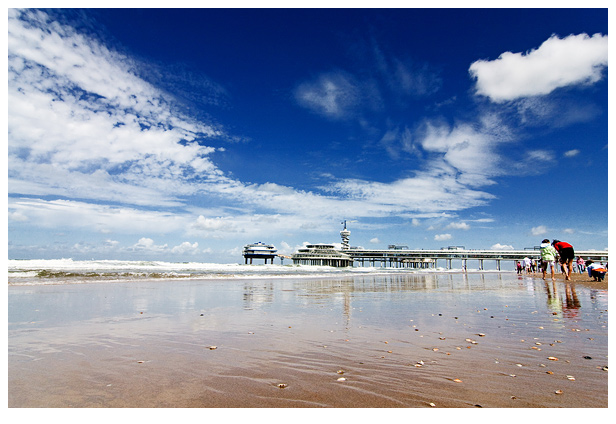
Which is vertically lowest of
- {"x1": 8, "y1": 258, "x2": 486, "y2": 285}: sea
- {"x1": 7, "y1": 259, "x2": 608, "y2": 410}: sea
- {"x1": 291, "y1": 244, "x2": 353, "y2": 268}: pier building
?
{"x1": 7, "y1": 259, "x2": 608, "y2": 410}: sea

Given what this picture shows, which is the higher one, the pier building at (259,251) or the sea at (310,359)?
the pier building at (259,251)

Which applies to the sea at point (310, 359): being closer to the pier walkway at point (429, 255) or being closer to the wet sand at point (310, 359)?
the wet sand at point (310, 359)

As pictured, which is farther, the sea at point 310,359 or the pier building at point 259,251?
the pier building at point 259,251

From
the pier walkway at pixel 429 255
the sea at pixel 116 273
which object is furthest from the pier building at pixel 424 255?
the sea at pixel 116 273

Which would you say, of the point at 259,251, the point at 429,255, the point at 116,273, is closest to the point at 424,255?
the point at 429,255

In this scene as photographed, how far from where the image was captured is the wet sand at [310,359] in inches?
107

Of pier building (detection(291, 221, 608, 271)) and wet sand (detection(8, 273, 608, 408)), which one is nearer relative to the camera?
wet sand (detection(8, 273, 608, 408))

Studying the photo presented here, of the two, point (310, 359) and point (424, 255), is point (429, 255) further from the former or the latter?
point (310, 359)

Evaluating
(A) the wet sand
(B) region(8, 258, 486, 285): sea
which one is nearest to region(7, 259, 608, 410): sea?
(A) the wet sand

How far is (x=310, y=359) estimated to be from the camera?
387 centimetres

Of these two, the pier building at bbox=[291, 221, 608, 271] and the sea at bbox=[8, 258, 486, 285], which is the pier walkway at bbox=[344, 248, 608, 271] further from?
the sea at bbox=[8, 258, 486, 285]

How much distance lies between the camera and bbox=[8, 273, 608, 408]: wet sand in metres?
2.71

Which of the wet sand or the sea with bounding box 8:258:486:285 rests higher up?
the sea with bounding box 8:258:486:285

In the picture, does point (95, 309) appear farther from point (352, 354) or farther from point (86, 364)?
point (352, 354)
